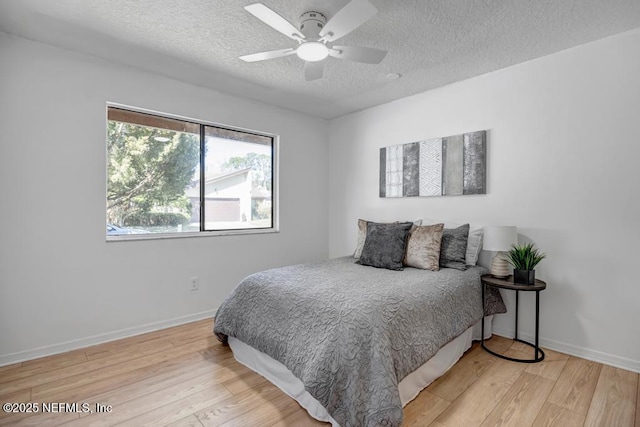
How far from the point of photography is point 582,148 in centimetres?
243

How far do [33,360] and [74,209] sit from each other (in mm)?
1191

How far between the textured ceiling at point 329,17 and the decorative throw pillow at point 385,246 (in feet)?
4.95

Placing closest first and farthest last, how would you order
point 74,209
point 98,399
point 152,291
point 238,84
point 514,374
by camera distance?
point 98,399
point 514,374
point 74,209
point 152,291
point 238,84

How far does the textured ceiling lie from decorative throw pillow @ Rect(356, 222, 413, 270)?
1.51 metres

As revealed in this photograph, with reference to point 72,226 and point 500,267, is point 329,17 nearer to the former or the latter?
point 500,267

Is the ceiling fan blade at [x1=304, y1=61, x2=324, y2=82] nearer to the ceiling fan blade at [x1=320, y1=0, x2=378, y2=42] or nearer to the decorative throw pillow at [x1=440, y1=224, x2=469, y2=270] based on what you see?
the ceiling fan blade at [x1=320, y1=0, x2=378, y2=42]

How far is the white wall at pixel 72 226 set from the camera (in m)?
2.31

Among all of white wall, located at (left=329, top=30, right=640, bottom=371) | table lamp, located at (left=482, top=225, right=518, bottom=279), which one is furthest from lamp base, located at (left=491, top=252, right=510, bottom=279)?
white wall, located at (left=329, top=30, right=640, bottom=371)

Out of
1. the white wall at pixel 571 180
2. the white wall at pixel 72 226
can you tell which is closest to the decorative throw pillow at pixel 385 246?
the white wall at pixel 571 180

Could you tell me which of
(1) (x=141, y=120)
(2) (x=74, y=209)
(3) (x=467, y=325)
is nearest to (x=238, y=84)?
(1) (x=141, y=120)

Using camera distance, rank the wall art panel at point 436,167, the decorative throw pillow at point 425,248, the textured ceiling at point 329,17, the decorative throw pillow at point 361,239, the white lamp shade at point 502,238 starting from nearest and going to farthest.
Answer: the textured ceiling at point 329,17 → the white lamp shade at point 502,238 → the decorative throw pillow at point 425,248 → the wall art panel at point 436,167 → the decorative throw pillow at point 361,239

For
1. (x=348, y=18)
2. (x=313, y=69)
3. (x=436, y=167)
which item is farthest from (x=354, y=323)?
(x=436, y=167)

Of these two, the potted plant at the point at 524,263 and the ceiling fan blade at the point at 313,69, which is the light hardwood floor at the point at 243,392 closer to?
the potted plant at the point at 524,263

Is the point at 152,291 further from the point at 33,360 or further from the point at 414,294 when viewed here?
the point at 414,294
